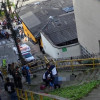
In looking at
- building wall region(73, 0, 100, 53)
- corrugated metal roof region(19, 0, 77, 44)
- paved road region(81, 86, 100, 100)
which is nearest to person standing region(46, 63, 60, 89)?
paved road region(81, 86, 100, 100)

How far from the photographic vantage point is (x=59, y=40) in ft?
72.0

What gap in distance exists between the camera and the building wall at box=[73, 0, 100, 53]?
15.1 m

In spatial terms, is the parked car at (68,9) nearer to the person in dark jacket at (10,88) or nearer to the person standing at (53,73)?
the person standing at (53,73)

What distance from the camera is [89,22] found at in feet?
53.3

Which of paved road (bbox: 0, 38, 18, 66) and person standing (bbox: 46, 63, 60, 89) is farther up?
paved road (bbox: 0, 38, 18, 66)

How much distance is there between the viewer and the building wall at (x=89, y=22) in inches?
595

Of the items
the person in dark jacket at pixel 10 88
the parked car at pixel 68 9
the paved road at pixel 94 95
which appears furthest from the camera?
the parked car at pixel 68 9

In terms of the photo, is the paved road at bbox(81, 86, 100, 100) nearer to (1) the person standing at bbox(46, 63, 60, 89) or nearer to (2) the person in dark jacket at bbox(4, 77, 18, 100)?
(1) the person standing at bbox(46, 63, 60, 89)

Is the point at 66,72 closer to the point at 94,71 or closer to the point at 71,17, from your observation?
the point at 94,71

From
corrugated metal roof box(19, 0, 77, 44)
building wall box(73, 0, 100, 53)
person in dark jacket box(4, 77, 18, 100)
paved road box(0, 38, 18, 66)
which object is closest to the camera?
person in dark jacket box(4, 77, 18, 100)

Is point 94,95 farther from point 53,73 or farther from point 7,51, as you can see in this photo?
point 7,51

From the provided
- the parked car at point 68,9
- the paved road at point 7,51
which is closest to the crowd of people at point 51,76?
the paved road at point 7,51

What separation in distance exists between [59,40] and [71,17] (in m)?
4.62

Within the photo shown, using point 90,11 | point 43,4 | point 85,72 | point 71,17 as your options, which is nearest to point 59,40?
point 71,17
